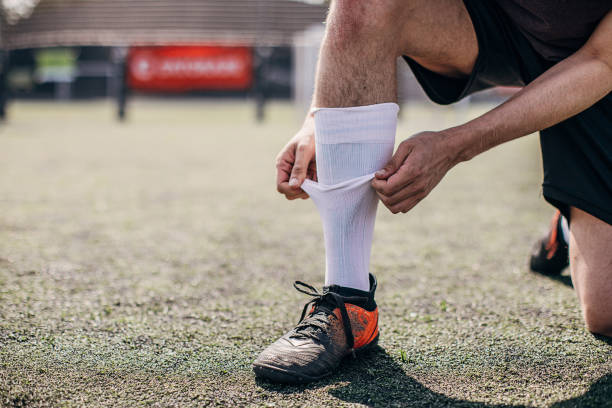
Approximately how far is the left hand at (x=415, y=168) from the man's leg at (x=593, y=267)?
483 mm

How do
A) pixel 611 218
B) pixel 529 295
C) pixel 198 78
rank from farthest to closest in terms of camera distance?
pixel 198 78 → pixel 529 295 → pixel 611 218

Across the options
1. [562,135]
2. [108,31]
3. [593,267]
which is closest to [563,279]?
[593,267]

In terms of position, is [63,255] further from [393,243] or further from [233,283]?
[393,243]

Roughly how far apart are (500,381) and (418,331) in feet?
0.91

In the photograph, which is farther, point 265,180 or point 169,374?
point 265,180

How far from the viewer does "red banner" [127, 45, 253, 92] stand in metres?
11.7

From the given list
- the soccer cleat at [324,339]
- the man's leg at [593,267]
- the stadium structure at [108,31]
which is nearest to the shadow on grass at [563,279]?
the man's leg at [593,267]

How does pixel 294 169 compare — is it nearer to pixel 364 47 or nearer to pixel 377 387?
pixel 364 47

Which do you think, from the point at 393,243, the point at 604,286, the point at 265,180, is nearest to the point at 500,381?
the point at 604,286

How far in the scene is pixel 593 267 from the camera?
4.32ft

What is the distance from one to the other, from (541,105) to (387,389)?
0.60 m

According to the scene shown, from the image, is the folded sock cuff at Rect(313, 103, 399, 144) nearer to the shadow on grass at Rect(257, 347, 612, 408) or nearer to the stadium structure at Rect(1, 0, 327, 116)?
the shadow on grass at Rect(257, 347, 612, 408)

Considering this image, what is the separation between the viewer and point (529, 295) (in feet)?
5.15

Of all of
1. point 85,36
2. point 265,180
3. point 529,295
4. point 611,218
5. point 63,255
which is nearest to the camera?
point 611,218
